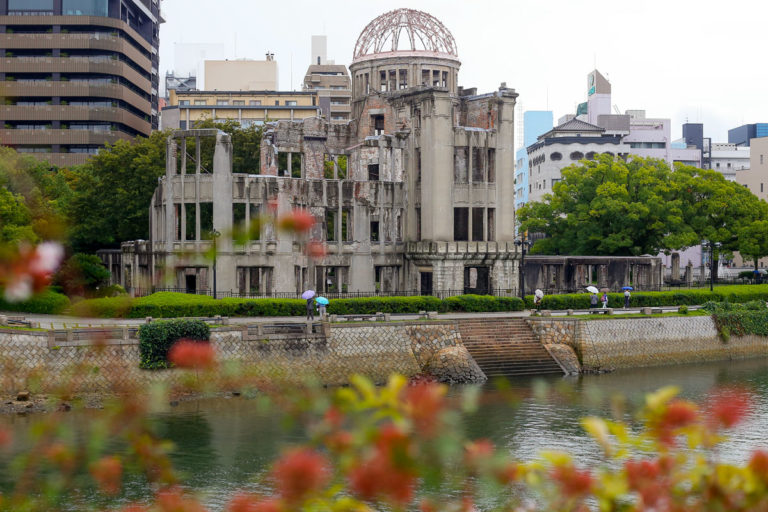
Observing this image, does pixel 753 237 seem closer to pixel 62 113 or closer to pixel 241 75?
pixel 62 113

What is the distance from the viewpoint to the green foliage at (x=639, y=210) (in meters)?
82.9

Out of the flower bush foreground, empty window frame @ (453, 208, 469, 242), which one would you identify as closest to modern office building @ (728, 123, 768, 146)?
empty window frame @ (453, 208, 469, 242)

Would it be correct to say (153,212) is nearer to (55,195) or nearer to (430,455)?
(55,195)

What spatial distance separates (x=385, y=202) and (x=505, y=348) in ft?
56.5

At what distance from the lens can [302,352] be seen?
155 feet

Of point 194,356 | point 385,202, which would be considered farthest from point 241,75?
point 194,356

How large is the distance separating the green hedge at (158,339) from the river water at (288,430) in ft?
7.52

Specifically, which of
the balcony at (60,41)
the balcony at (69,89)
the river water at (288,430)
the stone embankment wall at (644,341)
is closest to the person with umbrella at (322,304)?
Answer: the river water at (288,430)

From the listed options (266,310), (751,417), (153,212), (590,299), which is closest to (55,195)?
(153,212)

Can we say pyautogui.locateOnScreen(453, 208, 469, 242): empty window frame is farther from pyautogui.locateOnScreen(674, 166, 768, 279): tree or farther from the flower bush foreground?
the flower bush foreground

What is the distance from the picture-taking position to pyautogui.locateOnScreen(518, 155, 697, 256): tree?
82.7 m

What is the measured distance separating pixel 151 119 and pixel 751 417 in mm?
90010

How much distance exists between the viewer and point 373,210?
66.1 metres

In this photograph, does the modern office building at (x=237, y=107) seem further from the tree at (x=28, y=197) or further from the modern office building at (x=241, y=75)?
the tree at (x=28, y=197)
